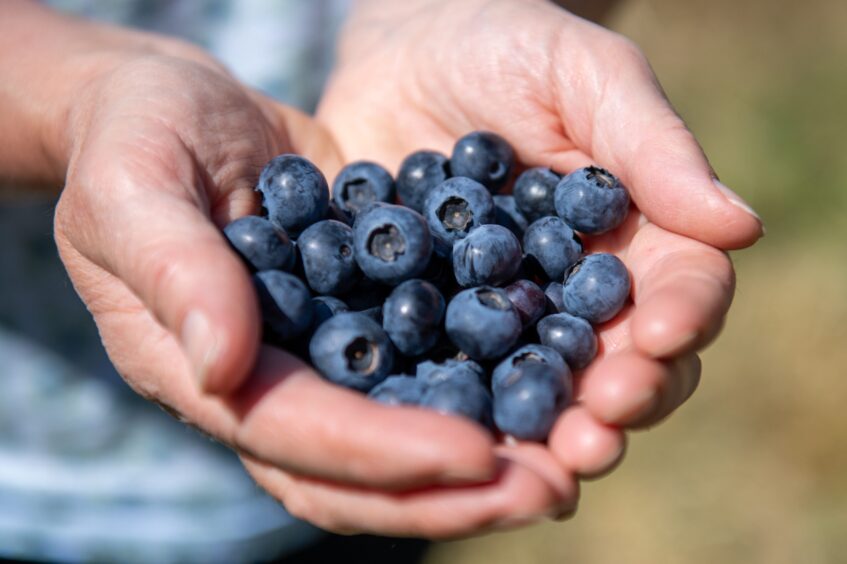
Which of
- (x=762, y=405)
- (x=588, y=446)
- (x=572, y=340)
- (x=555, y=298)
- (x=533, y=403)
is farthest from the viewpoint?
(x=762, y=405)

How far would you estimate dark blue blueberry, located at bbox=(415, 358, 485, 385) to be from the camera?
5.87ft

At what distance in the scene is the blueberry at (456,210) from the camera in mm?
2164

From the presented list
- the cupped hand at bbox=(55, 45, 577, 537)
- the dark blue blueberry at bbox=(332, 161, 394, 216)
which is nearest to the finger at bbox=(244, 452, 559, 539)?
the cupped hand at bbox=(55, 45, 577, 537)

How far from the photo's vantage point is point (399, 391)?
5.68ft

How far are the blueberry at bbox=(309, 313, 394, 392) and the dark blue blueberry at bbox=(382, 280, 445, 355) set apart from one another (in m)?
0.05

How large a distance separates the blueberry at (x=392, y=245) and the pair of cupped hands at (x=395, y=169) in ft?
1.19

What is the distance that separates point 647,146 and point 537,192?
0.39 metres

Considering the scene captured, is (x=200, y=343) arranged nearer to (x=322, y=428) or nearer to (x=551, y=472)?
(x=322, y=428)

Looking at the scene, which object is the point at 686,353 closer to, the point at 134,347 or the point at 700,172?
the point at 700,172

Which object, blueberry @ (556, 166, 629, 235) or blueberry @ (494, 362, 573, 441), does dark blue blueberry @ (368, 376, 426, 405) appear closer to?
blueberry @ (494, 362, 573, 441)

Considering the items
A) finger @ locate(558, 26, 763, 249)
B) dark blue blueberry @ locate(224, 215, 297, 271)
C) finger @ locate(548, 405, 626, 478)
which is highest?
finger @ locate(558, 26, 763, 249)

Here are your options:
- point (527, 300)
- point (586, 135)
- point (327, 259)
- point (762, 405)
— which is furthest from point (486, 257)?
point (762, 405)

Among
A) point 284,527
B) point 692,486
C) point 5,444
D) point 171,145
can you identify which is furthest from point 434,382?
point 692,486

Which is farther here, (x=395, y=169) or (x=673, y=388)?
(x=395, y=169)
